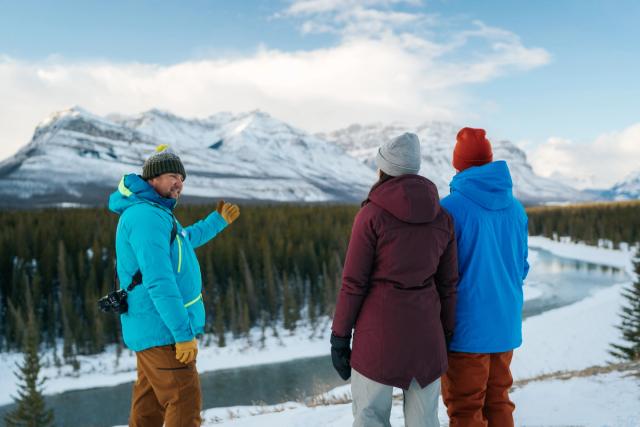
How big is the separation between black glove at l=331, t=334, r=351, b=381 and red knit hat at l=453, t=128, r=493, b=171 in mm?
1572

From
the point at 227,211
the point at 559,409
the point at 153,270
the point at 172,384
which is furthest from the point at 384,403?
the point at 559,409

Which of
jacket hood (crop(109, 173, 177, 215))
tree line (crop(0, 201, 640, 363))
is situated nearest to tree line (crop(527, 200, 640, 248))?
tree line (crop(0, 201, 640, 363))

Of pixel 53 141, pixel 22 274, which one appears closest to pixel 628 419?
pixel 22 274

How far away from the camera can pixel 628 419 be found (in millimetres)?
4512

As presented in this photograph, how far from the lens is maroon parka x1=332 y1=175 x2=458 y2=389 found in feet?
9.46

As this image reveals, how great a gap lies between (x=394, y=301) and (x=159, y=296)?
1.56 metres

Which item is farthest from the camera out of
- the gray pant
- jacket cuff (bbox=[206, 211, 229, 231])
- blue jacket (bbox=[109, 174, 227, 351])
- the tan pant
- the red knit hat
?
jacket cuff (bbox=[206, 211, 229, 231])

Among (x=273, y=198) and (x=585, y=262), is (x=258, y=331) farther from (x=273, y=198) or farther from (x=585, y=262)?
(x=273, y=198)

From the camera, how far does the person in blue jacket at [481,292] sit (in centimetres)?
332

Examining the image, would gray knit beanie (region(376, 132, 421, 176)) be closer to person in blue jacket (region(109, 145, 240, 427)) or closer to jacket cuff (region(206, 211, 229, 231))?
person in blue jacket (region(109, 145, 240, 427))

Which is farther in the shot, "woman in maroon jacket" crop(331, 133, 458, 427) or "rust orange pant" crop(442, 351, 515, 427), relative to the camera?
"rust orange pant" crop(442, 351, 515, 427)

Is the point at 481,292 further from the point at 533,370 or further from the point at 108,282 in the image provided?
the point at 108,282

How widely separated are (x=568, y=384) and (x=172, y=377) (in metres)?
4.56

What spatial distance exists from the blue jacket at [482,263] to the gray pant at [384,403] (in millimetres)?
462
